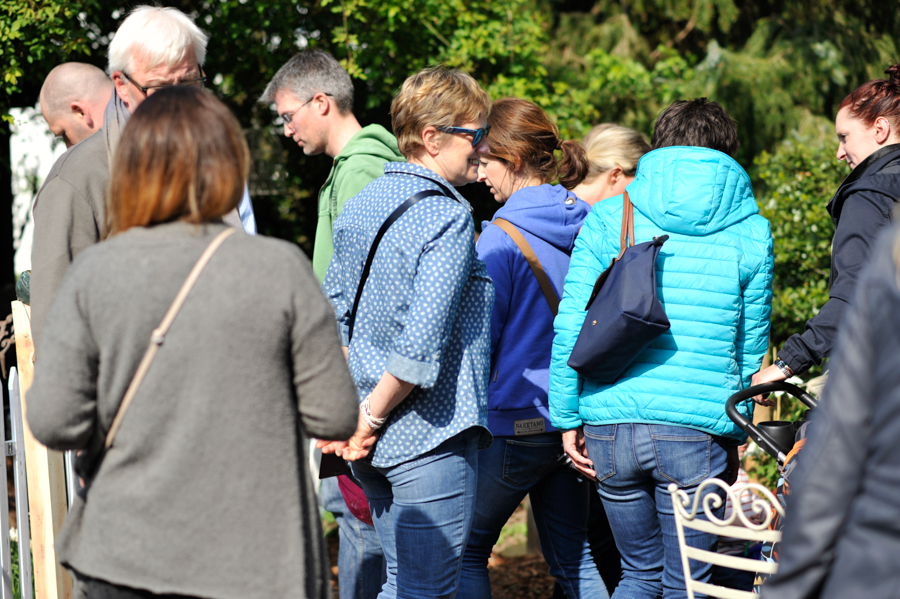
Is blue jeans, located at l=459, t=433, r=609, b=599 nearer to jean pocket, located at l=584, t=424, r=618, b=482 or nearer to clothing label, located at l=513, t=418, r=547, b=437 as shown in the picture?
clothing label, located at l=513, t=418, r=547, b=437

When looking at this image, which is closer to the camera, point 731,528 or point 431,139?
point 731,528

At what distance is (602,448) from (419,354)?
0.76 metres

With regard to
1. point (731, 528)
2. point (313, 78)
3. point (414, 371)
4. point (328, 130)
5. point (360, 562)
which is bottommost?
point (360, 562)

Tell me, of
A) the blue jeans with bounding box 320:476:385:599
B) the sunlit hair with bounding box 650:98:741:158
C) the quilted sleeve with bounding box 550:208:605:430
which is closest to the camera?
the quilted sleeve with bounding box 550:208:605:430

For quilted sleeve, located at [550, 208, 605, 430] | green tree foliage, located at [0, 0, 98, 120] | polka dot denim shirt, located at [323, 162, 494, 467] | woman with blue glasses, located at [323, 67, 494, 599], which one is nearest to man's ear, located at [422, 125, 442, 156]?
woman with blue glasses, located at [323, 67, 494, 599]

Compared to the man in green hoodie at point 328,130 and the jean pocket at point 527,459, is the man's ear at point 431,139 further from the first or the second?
the jean pocket at point 527,459

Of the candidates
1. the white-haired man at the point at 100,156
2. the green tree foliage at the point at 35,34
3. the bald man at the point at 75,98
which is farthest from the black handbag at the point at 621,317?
the green tree foliage at the point at 35,34

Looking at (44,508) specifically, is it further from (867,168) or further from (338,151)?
(867,168)

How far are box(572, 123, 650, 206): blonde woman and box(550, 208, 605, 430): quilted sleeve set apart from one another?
1.04 meters

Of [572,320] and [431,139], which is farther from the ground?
[431,139]

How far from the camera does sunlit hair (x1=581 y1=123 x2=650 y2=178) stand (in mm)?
3629

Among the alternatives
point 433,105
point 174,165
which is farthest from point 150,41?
point 174,165

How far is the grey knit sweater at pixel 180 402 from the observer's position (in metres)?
1.48

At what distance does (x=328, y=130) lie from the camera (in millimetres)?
3316
